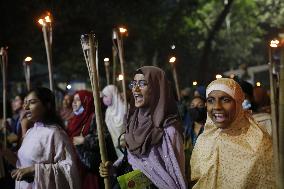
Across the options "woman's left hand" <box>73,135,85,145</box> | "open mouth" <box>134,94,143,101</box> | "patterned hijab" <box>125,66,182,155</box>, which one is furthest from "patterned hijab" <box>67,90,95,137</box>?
"open mouth" <box>134,94,143,101</box>

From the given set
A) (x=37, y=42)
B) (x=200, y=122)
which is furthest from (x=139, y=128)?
(x=37, y=42)

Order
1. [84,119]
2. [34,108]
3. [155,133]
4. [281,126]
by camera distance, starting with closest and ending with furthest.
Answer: [281,126] < [155,133] < [34,108] < [84,119]

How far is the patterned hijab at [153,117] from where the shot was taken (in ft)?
13.4

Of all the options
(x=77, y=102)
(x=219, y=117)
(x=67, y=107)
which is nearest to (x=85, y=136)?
(x=77, y=102)

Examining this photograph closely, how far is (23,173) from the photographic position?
14.1 feet

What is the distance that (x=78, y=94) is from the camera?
661cm

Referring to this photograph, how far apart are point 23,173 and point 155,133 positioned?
1136 mm

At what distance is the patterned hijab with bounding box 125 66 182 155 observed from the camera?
13.4ft

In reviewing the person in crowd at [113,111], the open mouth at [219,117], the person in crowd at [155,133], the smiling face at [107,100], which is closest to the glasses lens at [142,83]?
the person in crowd at [155,133]

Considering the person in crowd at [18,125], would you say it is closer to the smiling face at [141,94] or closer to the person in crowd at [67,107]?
the person in crowd at [67,107]

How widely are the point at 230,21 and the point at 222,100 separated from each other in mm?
28793

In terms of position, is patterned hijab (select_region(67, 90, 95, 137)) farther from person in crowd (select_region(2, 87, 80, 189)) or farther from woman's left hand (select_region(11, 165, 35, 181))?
woman's left hand (select_region(11, 165, 35, 181))

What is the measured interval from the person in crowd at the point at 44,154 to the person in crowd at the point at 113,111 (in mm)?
2770

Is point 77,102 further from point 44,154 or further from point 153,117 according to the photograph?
point 153,117
